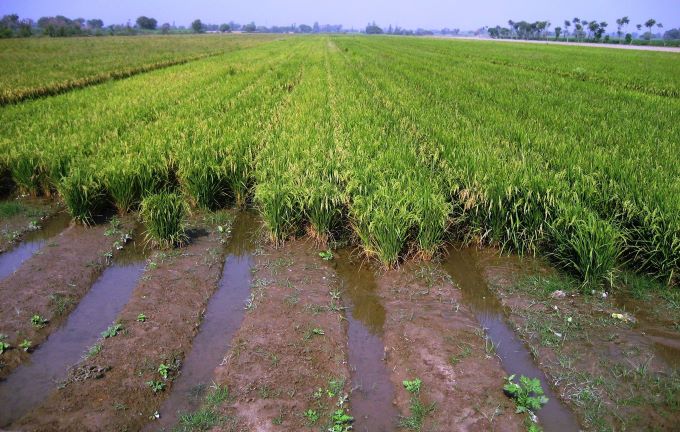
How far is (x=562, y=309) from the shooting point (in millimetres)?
3898

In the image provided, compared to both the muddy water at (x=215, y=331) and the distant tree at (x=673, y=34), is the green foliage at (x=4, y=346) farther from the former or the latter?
the distant tree at (x=673, y=34)

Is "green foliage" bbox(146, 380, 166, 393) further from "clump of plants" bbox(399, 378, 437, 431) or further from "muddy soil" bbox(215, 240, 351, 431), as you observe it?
"clump of plants" bbox(399, 378, 437, 431)

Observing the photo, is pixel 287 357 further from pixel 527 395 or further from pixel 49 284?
pixel 49 284

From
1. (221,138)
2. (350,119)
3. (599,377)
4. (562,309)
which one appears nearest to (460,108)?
(350,119)

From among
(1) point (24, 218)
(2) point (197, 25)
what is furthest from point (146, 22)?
(1) point (24, 218)

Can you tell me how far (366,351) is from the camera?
138 inches

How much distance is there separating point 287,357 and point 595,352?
215 centimetres

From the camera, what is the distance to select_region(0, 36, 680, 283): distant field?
467cm

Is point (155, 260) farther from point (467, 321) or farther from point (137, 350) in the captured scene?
point (467, 321)

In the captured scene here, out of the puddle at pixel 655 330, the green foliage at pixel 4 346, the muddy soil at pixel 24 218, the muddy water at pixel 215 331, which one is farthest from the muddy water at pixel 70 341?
the puddle at pixel 655 330

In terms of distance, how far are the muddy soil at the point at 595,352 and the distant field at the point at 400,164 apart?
0.45m

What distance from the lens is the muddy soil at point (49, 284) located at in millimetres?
3574

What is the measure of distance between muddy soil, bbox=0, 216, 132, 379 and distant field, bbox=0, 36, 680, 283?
0.68m

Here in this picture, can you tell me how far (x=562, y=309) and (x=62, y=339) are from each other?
3.88 meters
